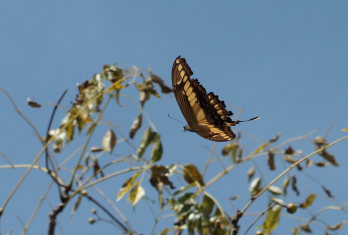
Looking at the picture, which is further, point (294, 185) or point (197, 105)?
point (197, 105)

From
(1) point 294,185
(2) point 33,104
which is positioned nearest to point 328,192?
(1) point 294,185

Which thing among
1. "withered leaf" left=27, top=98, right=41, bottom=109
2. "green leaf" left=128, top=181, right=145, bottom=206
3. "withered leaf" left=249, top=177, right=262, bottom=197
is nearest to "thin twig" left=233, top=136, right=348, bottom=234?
"withered leaf" left=249, top=177, right=262, bottom=197

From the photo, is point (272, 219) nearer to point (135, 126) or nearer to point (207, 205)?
point (207, 205)

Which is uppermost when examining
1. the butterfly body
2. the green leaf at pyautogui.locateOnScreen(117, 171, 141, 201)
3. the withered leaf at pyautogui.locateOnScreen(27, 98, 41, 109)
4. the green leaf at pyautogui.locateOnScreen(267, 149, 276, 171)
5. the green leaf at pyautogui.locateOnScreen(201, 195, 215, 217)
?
the butterfly body

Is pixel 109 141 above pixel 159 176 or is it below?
above

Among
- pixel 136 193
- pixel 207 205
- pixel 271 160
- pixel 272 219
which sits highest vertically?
pixel 136 193

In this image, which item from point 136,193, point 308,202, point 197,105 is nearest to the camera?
point 136,193

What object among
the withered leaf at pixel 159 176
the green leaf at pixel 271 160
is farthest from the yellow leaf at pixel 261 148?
the withered leaf at pixel 159 176

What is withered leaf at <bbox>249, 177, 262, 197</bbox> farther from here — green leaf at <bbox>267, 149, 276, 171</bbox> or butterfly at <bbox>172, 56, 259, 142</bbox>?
butterfly at <bbox>172, 56, 259, 142</bbox>
